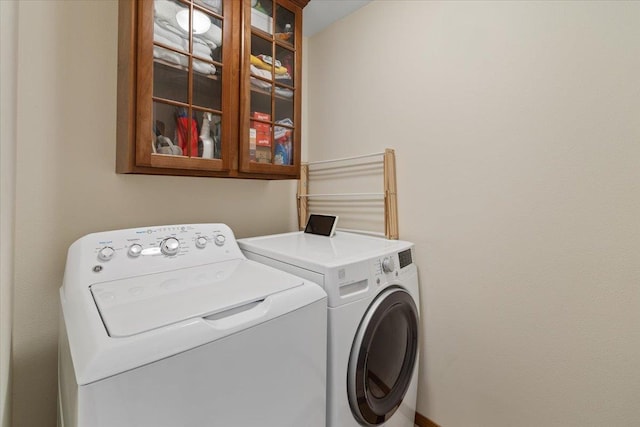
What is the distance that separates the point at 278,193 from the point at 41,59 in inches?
47.8

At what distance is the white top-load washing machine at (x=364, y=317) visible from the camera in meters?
0.96

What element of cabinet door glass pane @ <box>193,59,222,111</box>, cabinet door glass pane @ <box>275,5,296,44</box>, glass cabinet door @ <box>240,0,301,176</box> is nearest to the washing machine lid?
glass cabinet door @ <box>240,0,301,176</box>

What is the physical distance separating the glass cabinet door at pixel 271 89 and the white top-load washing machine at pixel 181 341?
605mm

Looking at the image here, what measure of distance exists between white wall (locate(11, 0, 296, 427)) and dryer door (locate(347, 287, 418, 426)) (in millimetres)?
1159

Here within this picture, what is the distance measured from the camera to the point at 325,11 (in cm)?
174

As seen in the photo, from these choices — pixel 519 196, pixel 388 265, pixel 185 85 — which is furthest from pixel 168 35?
pixel 519 196

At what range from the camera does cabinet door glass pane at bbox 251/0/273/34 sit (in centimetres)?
137

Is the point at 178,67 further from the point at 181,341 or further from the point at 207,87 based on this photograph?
the point at 181,341

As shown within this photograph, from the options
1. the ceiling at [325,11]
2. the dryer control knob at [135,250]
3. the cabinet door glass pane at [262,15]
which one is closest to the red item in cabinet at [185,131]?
the dryer control knob at [135,250]

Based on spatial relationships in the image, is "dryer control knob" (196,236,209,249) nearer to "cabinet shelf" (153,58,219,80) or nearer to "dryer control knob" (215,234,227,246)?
"dryer control knob" (215,234,227,246)

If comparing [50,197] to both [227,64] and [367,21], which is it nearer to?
[227,64]

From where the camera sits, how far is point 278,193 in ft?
6.14

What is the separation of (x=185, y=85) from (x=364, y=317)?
1.19 metres

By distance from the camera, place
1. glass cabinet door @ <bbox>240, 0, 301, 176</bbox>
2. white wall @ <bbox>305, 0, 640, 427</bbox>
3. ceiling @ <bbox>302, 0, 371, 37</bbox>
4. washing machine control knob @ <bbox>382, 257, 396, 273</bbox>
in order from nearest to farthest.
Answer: white wall @ <bbox>305, 0, 640, 427</bbox> → washing machine control knob @ <bbox>382, 257, 396, 273</bbox> → glass cabinet door @ <bbox>240, 0, 301, 176</bbox> → ceiling @ <bbox>302, 0, 371, 37</bbox>
